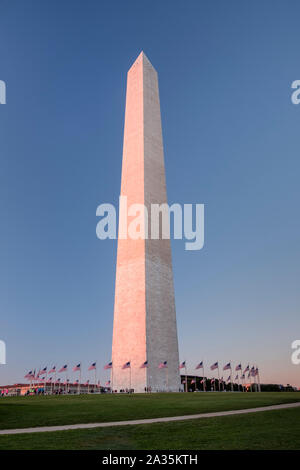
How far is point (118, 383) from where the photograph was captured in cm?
4603

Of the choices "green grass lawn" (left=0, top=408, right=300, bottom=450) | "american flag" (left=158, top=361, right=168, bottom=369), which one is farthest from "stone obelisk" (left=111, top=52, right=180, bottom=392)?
"green grass lawn" (left=0, top=408, right=300, bottom=450)

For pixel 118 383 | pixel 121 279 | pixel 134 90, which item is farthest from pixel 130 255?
pixel 134 90

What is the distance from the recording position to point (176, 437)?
1262cm

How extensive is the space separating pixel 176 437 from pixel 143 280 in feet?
110

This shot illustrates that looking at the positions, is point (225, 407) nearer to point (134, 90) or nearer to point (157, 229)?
point (157, 229)

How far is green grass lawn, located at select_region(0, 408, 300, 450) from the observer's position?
11211 mm

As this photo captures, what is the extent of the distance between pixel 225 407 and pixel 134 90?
148 ft

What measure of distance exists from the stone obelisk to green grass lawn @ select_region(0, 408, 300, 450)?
27.8m

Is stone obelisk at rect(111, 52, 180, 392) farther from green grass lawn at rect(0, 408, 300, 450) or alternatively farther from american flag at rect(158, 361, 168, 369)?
green grass lawn at rect(0, 408, 300, 450)

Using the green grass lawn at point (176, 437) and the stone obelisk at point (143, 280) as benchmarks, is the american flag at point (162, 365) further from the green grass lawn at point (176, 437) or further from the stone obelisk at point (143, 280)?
the green grass lawn at point (176, 437)

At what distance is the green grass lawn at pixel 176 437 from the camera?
1121 cm

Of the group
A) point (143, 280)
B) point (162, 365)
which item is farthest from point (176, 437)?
point (143, 280)
